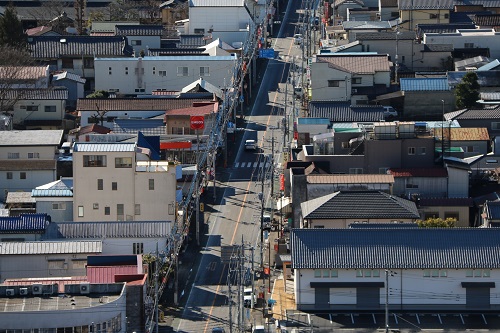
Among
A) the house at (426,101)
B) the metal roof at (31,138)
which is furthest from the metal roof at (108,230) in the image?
the house at (426,101)

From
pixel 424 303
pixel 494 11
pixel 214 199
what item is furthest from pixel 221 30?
pixel 424 303

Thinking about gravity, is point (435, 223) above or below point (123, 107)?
below

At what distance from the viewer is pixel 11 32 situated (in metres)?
93.9

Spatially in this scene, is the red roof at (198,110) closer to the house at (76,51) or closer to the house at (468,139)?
the house at (468,139)

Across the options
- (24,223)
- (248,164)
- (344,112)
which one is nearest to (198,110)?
(248,164)

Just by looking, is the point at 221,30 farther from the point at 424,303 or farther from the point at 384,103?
the point at 424,303

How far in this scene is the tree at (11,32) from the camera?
9350 cm

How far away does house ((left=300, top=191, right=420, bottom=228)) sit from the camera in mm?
66875

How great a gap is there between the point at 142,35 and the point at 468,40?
1677cm

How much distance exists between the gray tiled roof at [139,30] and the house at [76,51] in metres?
2.85

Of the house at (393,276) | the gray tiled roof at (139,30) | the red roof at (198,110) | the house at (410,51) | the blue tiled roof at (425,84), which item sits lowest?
the house at (393,276)

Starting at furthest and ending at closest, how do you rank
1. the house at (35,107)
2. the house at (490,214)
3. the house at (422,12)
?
the house at (422,12), the house at (35,107), the house at (490,214)

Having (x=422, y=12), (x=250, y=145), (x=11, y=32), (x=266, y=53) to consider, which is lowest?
(x=250, y=145)

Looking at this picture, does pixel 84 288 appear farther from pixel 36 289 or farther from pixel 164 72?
pixel 164 72
